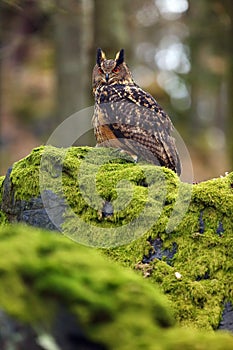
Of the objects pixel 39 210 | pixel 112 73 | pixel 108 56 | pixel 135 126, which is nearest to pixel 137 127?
pixel 135 126

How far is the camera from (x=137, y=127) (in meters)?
6.36

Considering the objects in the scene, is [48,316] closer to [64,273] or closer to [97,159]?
[64,273]

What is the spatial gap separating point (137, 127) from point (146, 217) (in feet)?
5.78

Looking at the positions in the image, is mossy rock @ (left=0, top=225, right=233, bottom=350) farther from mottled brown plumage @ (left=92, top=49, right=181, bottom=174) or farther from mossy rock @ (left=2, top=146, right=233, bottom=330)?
mottled brown plumage @ (left=92, top=49, right=181, bottom=174)

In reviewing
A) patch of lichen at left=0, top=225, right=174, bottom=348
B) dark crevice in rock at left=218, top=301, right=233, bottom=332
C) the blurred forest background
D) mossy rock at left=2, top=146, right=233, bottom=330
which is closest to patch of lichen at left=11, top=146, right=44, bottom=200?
mossy rock at left=2, top=146, right=233, bottom=330

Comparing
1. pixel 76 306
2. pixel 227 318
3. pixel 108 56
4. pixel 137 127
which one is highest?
pixel 108 56

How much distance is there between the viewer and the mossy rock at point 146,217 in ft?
14.4

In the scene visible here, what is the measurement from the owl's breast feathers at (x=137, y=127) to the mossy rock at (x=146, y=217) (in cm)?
94

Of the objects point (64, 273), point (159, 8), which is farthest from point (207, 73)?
point (64, 273)

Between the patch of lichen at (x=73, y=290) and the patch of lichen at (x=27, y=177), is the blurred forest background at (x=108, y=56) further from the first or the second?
the patch of lichen at (x=73, y=290)

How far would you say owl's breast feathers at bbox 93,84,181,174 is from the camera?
20.5 ft

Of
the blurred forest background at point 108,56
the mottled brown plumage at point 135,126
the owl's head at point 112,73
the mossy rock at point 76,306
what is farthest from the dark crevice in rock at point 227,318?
the blurred forest background at point 108,56

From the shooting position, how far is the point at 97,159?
544cm

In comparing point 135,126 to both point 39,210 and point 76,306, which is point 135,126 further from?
point 76,306
